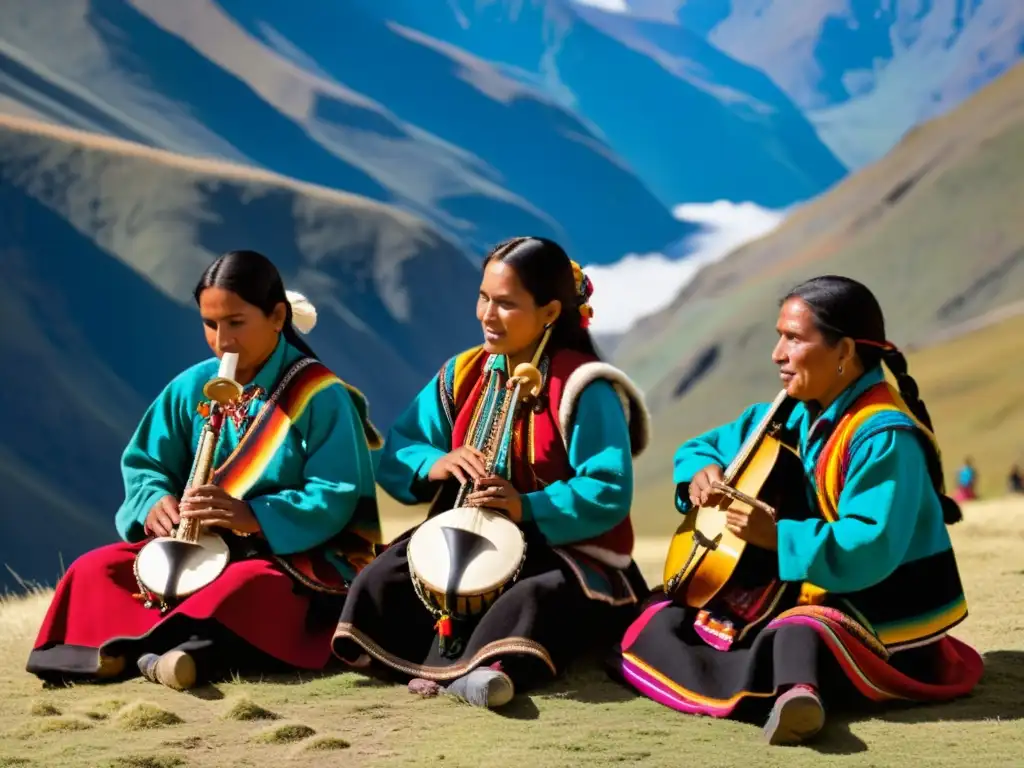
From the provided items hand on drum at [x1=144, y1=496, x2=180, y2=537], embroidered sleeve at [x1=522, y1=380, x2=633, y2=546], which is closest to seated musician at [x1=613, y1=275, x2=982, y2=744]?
embroidered sleeve at [x1=522, y1=380, x2=633, y2=546]

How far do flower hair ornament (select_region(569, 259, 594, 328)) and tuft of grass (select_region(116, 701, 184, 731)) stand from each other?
77.2 inches

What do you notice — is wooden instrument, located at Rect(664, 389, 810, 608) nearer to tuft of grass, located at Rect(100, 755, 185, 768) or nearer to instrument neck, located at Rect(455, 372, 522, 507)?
instrument neck, located at Rect(455, 372, 522, 507)

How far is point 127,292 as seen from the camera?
49062 millimetres

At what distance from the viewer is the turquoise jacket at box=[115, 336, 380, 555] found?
5312 millimetres

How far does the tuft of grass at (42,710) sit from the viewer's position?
4750 mm

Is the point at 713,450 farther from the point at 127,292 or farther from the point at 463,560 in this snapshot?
the point at 127,292

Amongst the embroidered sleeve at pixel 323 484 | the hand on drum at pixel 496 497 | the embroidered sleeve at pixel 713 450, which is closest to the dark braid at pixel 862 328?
the embroidered sleeve at pixel 713 450

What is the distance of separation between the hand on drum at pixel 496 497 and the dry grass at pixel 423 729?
1.93ft

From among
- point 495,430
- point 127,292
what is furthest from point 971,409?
point 495,430

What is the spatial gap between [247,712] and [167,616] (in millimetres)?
626

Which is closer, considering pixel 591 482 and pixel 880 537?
pixel 880 537

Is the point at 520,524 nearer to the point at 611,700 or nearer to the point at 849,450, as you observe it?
the point at 611,700

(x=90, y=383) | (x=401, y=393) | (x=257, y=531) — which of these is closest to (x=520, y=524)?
(x=257, y=531)

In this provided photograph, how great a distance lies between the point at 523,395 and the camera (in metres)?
5.23
